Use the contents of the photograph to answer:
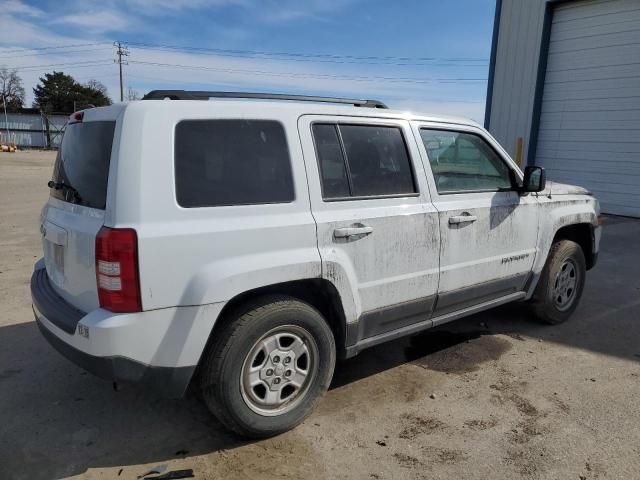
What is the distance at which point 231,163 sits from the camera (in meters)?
2.73

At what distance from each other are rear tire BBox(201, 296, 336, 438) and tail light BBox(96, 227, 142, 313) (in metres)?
0.52

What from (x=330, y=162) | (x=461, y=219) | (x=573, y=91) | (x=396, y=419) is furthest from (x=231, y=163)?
(x=573, y=91)

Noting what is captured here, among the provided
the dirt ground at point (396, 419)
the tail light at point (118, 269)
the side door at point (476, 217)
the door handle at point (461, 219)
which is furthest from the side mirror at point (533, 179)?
the tail light at point (118, 269)

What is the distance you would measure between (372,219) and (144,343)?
4.94 feet

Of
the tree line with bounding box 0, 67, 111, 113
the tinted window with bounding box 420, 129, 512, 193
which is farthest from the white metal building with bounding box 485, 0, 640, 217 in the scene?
the tree line with bounding box 0, 67, 111, 113

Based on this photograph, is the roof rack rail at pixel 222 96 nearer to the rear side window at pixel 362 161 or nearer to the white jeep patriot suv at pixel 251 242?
the white jeep patriot suv at pixel 251 242

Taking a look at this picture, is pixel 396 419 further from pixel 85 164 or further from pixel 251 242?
pixel 85 164

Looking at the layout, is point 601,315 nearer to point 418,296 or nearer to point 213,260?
point 418,296

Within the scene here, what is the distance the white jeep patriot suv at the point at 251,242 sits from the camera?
8.05 feet

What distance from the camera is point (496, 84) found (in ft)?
45.1

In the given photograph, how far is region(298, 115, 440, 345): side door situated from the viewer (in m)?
3.00

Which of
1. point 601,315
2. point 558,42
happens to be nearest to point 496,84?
point 558,42

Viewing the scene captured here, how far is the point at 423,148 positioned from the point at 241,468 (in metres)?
2.35

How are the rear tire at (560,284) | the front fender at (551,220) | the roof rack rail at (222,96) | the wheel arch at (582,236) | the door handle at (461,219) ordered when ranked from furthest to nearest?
the wheel arch at (582,236) < the rear tire at (560,284) < the front fender at (551,220) < the door handle at (461,219) < the roof rack rail at (222,96)
